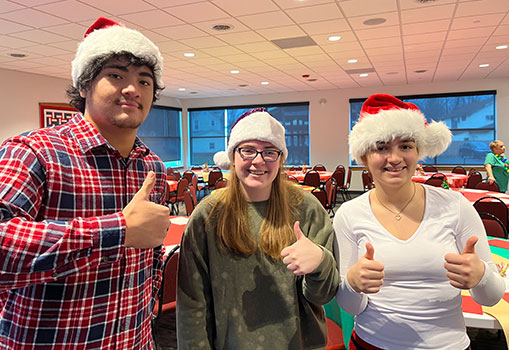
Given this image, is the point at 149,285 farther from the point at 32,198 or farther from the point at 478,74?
the point at 478,74

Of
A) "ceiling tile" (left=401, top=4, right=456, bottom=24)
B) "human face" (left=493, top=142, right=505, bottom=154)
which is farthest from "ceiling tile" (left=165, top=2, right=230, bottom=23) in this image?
"human face" (left=493, top=142, right=505, bottom=154)

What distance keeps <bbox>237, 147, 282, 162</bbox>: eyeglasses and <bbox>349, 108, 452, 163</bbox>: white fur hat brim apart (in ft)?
1.15

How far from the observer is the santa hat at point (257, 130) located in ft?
4.18

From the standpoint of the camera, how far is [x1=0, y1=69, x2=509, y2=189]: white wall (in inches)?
285

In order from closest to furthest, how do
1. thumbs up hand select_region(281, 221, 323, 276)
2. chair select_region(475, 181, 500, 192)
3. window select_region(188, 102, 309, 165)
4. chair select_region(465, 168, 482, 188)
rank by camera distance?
thumbs up hand select_region(281, 221, 323, 276) → chair select_region(475, 181, 500, 192) → chair select_region(465, 168, 482, 188) → window select_region(188, 102, 309, 165)

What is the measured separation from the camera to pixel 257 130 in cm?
127

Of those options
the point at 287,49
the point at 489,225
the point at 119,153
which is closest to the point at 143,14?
the point at 287,49

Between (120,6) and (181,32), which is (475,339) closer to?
(120,6)

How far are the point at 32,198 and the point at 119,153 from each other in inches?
11.4

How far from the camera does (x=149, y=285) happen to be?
1207 mm

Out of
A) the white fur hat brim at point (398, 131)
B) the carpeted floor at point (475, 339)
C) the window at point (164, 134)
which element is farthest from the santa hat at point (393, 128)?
the window at point (164, 134)

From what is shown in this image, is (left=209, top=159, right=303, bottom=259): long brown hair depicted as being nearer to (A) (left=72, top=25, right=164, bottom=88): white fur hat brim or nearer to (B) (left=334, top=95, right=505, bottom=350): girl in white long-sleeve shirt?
(B) (left=334, top=95, right=505, bottom=350): girl in white long-sleeve shirt

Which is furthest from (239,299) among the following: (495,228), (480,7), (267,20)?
(480,7)

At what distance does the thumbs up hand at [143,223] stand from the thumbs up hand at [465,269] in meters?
0.83
